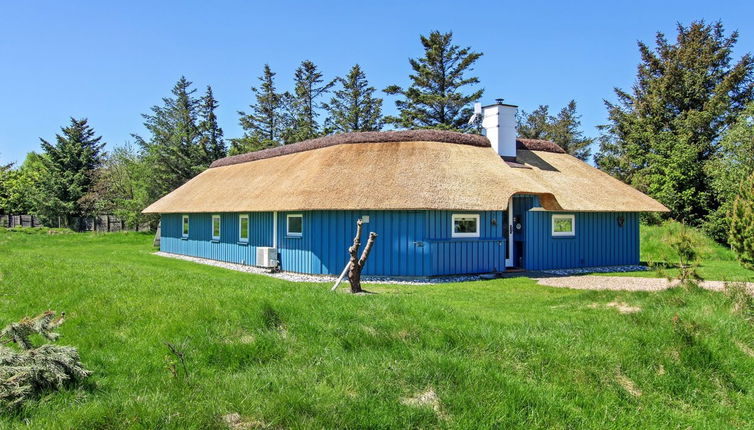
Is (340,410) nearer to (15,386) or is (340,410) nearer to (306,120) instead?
(15,386)

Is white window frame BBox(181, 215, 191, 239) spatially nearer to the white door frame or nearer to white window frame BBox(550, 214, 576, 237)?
the white door frame

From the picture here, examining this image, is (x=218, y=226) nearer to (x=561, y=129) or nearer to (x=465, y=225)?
(x=465, y=225)

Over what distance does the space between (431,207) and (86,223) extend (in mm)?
37502

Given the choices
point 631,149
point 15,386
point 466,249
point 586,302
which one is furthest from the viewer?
point 631,149

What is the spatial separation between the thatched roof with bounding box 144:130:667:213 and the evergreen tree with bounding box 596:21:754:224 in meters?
10.8

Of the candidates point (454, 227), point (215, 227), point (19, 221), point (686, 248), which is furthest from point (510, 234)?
point (19, 221)

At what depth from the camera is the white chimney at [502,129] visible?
17750 mm

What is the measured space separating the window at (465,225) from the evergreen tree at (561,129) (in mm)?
35604

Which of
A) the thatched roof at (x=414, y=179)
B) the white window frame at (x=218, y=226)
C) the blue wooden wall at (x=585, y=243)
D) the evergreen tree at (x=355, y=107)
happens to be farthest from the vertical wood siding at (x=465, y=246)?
the evergreen tree at (x=355, y=107)

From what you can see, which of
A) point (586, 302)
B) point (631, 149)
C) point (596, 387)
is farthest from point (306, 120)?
point (596, 387)

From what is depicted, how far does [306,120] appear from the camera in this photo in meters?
42.1

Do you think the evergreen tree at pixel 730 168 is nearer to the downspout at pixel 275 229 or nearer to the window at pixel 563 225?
the window at pixel 563 225

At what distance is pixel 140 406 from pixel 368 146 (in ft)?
44.0

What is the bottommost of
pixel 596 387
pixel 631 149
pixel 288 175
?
pixel 596 387
